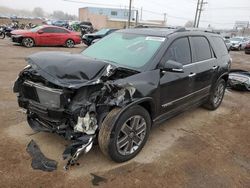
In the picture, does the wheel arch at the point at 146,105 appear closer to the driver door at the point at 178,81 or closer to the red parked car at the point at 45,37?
the driver door at the point at 178,81

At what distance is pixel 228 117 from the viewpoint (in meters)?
5.39

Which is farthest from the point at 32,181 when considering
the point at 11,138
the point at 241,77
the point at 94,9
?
the point at 94,9

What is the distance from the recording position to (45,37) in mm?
16234

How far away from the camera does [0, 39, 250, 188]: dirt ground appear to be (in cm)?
295

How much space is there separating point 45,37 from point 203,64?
1389 cm

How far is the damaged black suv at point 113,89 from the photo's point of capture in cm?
294

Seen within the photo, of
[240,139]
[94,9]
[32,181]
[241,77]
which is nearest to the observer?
[32,181]

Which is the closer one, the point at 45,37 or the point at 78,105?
the point at 78,105

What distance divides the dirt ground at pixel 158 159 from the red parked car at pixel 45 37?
11856mm

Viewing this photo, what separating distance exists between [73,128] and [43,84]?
0.74 metres

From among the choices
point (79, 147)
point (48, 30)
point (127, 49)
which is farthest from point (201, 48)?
point (48, 30)

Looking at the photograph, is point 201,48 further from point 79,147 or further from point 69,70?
point 79,147

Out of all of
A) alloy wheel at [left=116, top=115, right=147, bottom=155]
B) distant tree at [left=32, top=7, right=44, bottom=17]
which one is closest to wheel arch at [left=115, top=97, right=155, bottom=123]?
alloy wheel at [left=116, top=115, right=147, bottom=155]

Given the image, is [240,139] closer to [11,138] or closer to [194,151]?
[194,151]
